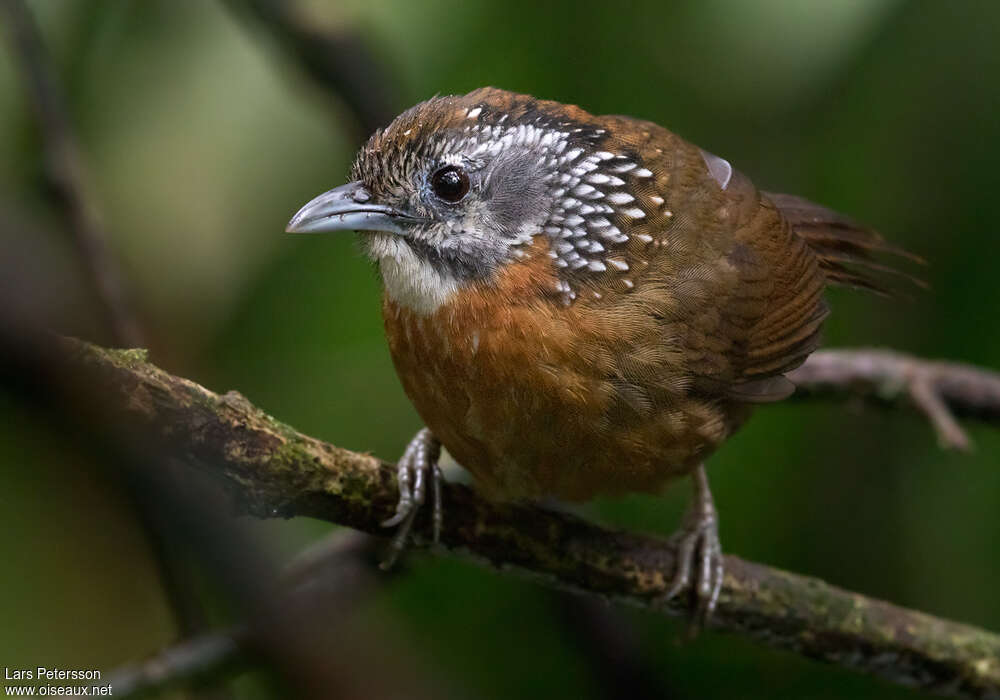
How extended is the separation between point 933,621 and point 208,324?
2921mm

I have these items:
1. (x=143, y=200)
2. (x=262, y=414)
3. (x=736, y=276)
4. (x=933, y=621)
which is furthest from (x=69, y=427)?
(x=143, y=200)

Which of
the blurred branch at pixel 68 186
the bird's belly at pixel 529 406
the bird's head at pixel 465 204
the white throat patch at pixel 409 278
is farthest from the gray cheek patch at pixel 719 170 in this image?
the blurred branch at pixel 68 186

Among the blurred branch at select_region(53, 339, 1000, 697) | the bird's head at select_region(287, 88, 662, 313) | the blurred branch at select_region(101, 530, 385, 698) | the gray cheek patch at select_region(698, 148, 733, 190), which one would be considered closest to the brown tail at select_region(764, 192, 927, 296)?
the gray cheek patch at select_region(698, 148, 733, 190)

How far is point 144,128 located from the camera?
4.62 meters

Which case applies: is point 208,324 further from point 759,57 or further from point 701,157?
point 759,57

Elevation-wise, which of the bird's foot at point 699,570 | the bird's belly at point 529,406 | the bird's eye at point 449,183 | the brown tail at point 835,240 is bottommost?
the bird's foot at point 699,570

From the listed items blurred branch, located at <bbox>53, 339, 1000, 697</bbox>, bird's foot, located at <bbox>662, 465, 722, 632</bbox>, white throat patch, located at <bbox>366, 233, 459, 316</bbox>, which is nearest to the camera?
blurred branch, located at <bbox>53, 339, 1000, 697</bbox>

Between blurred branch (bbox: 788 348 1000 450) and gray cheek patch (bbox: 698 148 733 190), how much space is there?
0.82 m

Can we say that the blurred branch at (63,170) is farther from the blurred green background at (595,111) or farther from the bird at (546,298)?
the blurred green background at (595,111)

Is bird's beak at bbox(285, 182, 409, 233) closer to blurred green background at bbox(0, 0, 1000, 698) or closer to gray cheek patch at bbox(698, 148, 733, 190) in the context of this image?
gray cheek patch at bbox(698, 148, 733, 190)

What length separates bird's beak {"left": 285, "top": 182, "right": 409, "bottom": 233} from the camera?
9.04 ft

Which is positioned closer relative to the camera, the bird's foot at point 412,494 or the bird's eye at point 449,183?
the bird's foot at point 412,494

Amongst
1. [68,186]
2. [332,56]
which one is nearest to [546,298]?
[68,186]

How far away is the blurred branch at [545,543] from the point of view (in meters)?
2.09
